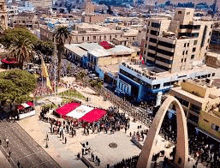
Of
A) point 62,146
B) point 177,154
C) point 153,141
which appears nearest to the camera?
point 153,141

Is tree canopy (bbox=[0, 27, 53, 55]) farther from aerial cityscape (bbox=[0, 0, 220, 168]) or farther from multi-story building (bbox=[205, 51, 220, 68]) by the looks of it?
multi-story building (bbox=[205, 51, 220, 68])

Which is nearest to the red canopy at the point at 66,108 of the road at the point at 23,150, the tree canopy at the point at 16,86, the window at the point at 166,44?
the tree canopy at the point at 16,86

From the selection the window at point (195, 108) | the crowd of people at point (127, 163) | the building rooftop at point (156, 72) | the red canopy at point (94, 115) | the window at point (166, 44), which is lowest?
the crowd of people at point (127, 163)

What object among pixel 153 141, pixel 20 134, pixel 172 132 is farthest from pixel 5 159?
pixel 172 132

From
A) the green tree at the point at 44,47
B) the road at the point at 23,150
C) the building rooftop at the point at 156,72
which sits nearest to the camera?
the road at the point at 23,150

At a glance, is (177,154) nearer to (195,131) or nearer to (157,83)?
(195,131)

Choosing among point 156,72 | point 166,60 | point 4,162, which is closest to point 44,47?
point 156,72

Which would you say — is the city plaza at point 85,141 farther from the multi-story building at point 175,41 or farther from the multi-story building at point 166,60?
the multi-story building at point 175,41
